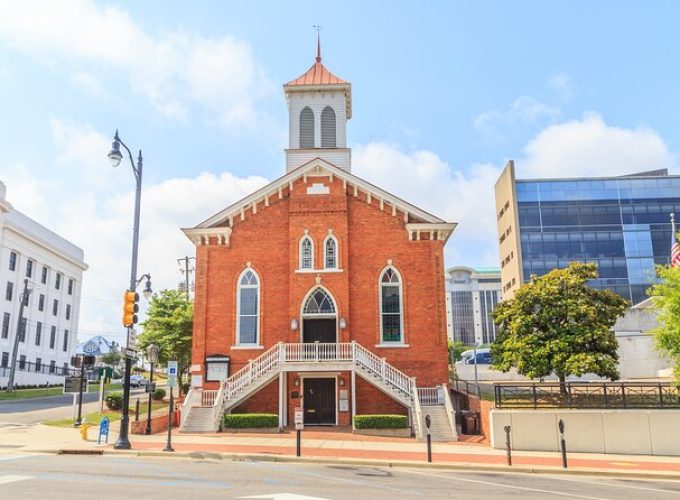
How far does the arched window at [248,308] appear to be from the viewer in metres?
27.7

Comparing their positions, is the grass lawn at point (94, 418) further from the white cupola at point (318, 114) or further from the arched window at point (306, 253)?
the white cupola at point (318, 114)

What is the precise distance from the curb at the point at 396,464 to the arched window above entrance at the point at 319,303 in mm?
10828

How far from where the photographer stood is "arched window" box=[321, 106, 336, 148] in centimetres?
3325

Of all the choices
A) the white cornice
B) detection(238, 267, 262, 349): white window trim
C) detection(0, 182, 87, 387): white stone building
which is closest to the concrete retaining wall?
detection(238, 267, 262, 349): white window trim

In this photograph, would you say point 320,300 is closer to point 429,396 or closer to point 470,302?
point 429,396

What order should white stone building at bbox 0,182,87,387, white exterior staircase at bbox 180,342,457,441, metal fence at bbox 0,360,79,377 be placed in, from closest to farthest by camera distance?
white exterior staircase at bbox 180,342,457,441
metal fence at bbox 0,360,79,377
white stone building at bbox 0,182,87,387

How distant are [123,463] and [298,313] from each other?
1304 cm

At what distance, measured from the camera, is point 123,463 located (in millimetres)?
14945

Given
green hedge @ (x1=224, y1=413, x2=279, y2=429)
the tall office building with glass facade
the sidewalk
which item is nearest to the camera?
the sidewalk

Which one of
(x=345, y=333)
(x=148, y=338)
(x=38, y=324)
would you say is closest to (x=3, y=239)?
(x=38, y=324)

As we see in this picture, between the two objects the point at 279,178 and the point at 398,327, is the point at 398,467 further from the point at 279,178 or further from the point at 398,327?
the point at 279,178

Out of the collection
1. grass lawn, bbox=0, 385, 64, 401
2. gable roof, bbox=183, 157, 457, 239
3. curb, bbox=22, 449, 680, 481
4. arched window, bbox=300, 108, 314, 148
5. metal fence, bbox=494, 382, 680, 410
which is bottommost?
curb, bbox=22, 449, 680, 481

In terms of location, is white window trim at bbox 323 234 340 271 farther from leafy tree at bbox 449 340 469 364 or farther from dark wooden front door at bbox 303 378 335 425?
leafy tree at bbox 449 340 469 364

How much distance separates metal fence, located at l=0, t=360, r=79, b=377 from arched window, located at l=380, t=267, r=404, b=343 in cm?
3894
